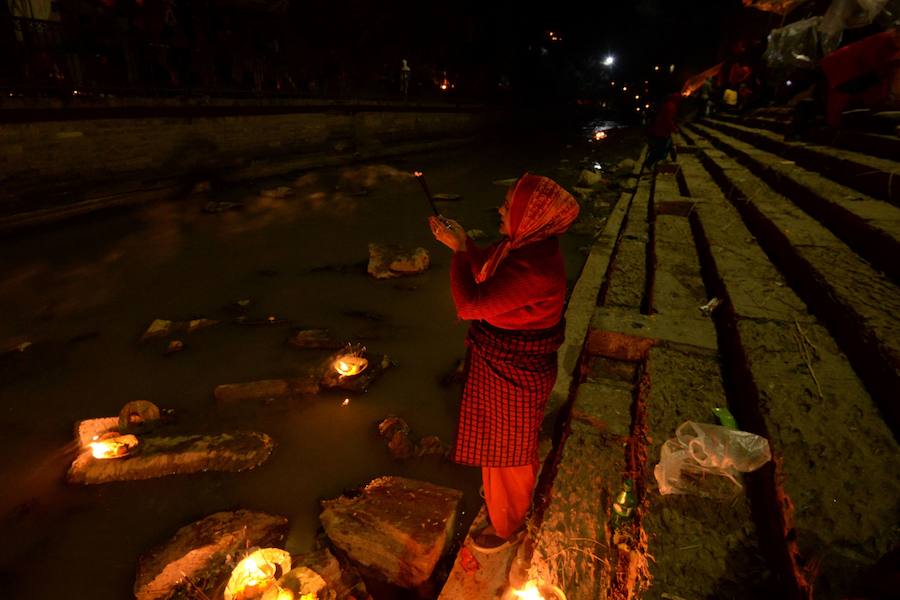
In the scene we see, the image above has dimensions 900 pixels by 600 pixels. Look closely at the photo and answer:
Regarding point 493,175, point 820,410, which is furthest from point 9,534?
point 493,175

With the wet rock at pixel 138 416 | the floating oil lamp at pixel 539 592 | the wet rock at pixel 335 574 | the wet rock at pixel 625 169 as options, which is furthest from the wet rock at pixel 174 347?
the wet rock at pixel 625 169

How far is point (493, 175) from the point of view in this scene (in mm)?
14016

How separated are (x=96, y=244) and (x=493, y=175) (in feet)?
34.6

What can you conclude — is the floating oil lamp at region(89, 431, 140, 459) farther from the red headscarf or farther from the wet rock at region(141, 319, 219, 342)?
the red headscarf

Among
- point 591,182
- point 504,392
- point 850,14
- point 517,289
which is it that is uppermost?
point 850,14

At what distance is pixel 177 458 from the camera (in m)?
3.13

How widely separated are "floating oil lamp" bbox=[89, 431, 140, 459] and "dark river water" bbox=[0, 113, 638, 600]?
8.7 inches

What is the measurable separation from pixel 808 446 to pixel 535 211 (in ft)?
5.14

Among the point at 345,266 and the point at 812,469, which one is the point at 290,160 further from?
the point at 812,469

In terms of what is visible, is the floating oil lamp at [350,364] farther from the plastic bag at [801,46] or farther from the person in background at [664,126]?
the plastic bag at [801,46]

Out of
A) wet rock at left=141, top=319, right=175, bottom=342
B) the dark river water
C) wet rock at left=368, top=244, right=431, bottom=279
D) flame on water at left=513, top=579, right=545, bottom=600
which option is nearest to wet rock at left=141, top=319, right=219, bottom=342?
wet rock at left=141, top=319, right=175, bottom=342

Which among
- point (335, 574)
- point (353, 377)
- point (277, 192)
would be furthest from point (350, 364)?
point (277, 192)

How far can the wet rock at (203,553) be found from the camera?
2.32 metres

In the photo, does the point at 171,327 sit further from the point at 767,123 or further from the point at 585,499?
the point at 767,123
